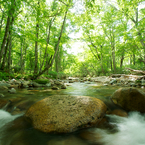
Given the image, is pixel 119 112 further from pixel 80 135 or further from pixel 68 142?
pixel 68 142

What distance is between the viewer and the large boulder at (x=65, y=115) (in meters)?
1.89

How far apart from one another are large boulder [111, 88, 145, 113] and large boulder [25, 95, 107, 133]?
0.90 metres

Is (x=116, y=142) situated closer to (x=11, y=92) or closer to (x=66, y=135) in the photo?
(x=66, y=135)

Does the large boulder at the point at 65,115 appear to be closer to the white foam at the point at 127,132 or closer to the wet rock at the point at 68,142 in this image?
the wet rock at the point at 68,142

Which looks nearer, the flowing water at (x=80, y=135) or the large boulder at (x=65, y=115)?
the flowing water at (x=80, y=135)

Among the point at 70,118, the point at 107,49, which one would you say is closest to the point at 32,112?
the point at 70,118

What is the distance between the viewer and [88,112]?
7.25 feet

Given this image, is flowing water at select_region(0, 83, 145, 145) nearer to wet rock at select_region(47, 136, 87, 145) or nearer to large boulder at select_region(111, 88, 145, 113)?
wet rock at select_region(47, 136, 87, 145)

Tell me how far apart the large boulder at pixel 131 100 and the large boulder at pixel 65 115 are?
0.90 metres

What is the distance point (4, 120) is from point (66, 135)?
5.40 ft

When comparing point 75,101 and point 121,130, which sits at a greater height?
point 75,101

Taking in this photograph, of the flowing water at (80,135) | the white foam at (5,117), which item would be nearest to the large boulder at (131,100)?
the flowing water at (80,135)

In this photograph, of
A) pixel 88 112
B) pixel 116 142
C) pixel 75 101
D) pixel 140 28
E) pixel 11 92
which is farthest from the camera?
pixel 140 28

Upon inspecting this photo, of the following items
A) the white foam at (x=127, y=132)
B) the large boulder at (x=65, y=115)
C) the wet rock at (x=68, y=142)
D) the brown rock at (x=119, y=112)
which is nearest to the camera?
Answer: the wet rock at (x=68, y=142)
